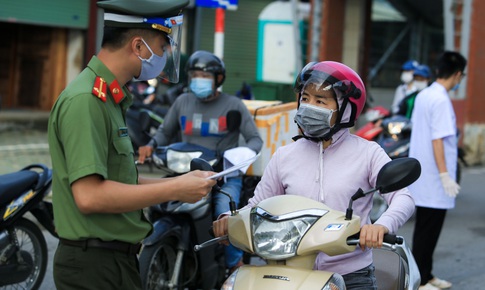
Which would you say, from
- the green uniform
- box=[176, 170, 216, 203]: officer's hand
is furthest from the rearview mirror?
the green uniform

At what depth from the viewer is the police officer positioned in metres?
2.93

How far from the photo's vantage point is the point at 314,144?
3.78 meters

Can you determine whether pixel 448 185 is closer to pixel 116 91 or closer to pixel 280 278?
pixel 280 278

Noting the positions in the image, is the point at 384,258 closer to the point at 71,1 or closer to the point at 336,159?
the point at 336,159

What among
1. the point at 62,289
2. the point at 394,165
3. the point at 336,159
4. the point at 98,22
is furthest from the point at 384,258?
the point at 98,22

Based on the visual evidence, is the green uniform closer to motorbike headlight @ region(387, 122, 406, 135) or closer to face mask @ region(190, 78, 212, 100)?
face mask @ region(190, 78, 212, 100)

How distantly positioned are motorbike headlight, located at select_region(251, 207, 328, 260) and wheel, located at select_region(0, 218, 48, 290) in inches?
112

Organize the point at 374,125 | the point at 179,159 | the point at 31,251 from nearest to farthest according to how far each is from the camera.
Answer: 1. the point at 179,159
2. the point at 31,251
3. the point at 374,125

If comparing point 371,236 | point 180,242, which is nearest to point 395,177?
point 371,236

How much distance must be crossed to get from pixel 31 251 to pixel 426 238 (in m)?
3.01

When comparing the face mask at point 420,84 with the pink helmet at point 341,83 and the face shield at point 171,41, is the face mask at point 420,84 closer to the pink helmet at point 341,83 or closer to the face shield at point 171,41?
the pink helmet at point 341,83

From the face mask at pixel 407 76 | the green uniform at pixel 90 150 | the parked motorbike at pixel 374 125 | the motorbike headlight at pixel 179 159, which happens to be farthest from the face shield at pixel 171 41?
the face mask at pixel 407 76

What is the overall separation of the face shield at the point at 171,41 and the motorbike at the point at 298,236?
26.5 inches

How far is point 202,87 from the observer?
6188 millimetres
